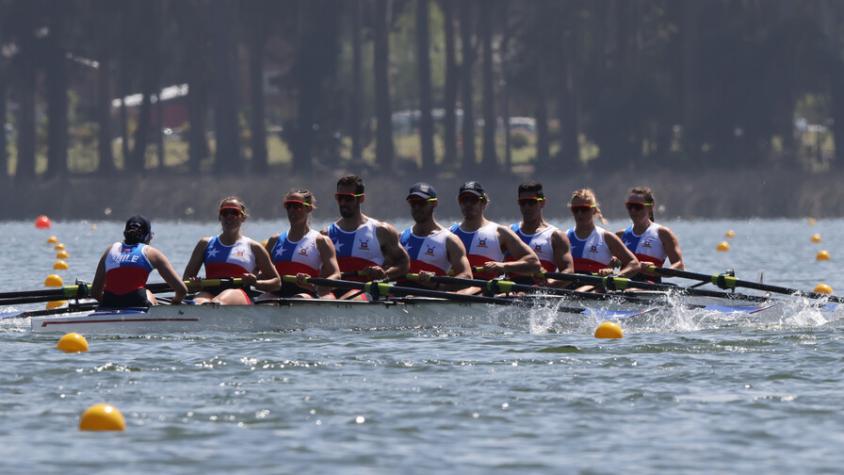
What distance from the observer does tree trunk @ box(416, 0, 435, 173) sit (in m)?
62.6

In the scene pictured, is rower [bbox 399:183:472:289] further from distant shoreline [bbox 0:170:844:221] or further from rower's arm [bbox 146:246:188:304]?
distant shoreline [bbox 0:170:844:221]

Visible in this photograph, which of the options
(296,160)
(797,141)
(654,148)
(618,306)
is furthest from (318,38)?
(618,306)

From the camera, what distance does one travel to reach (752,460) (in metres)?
11.1

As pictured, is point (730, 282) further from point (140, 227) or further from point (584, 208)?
point (140, 227)

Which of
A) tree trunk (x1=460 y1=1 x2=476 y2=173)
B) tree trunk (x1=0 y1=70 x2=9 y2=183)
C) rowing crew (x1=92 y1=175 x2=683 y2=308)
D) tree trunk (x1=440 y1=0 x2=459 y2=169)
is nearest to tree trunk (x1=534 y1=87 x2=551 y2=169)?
tree trunk (x1=460 y1=1 x2=476 y2=173)

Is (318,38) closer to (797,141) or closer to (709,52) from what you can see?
(709,52)

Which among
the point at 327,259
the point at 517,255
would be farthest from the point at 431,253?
the point at 327,259

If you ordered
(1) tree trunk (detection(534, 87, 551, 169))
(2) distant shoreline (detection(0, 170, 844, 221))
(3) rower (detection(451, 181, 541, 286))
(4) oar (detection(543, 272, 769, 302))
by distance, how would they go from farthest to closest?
(1) tree trunk (detection(534, 87, 551, 169)) → (2) distant shoreline (detection(0, 170, 844, 221)) → (4) oar (detection(543, 272, 769, 302)) → (3) rower (detection(451, 181, 541, 286))

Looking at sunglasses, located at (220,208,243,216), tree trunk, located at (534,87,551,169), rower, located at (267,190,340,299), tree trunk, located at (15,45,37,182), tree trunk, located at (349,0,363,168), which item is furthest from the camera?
tree trunk, located at (349,0,363,168)

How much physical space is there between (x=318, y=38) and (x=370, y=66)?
15.8 meters

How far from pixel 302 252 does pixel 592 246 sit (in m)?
3.59

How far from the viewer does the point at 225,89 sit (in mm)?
61469

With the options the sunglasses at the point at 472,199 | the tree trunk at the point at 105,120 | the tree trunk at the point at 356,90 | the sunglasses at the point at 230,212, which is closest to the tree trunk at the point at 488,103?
the tree trunk at the point at 356,90

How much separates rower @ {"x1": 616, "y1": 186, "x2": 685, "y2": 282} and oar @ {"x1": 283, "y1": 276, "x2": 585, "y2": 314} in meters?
2.64
